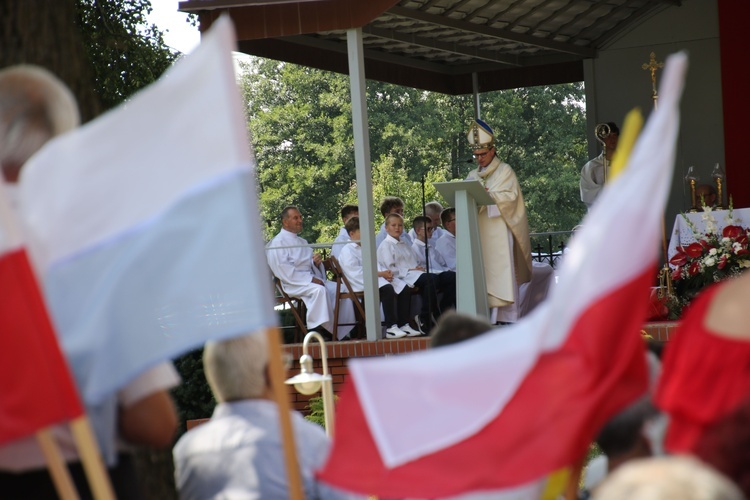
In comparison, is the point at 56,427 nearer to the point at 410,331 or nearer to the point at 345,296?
the point at 410,331

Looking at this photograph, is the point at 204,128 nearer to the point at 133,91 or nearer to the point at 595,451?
the point at 595,451

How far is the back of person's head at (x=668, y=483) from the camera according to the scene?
1.78m

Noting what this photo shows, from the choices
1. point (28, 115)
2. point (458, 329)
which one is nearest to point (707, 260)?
point (458, 329)

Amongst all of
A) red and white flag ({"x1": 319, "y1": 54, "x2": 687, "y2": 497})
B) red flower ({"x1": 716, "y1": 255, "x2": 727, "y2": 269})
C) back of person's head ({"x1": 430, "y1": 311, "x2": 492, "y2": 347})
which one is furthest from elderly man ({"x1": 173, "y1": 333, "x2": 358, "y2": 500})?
red flower ({"x1": 716, "y1": 255, "x2": 727, "y2": 269})

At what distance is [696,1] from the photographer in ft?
47.3

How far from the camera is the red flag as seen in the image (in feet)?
8.64

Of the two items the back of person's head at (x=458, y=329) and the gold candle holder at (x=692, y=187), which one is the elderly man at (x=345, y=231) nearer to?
the gold candle holder at (x=692, y=187)

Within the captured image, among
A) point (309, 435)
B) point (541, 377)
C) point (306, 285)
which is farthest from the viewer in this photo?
point (306, 285)

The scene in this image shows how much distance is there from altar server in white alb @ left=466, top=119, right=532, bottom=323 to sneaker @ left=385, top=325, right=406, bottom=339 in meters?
0.83

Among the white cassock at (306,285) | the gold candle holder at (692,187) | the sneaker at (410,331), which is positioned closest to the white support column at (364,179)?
the sneaker at (410,331)

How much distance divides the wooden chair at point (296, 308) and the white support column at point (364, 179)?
1009mm

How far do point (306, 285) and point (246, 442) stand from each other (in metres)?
7.80

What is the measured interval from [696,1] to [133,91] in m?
6.57

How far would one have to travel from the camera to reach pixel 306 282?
11.5 m
